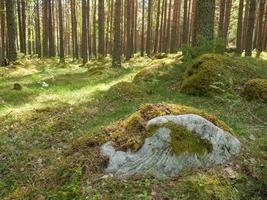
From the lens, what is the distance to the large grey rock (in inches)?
225

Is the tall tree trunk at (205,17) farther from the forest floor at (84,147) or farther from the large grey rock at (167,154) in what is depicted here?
the large grey rock at (167,154)

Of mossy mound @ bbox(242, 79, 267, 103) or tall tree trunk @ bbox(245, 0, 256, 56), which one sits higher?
tall tree trunk @ bbox(245, 0, 256, 56)

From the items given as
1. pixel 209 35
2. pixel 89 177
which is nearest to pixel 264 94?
pixel 209 35

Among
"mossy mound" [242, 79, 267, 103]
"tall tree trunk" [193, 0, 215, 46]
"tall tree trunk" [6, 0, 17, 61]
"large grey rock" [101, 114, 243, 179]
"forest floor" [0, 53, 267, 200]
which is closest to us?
"forest floor" [0, 53, 267, 200]

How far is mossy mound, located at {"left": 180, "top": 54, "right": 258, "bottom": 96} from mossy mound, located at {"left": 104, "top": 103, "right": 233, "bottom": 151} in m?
3.81

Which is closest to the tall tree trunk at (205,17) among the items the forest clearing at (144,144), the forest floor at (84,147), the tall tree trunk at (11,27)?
the forest floor at (84,147)

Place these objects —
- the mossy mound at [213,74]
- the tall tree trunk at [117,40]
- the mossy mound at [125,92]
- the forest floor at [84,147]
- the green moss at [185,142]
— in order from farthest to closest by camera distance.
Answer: the tall tree trunk at [117,40], the mossy mound at [125,92], the mossy mound at [213,74], the green moss at [185,142], the forest floor at [84,147]

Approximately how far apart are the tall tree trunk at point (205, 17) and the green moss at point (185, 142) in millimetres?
8137

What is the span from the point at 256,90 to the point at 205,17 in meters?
4.57

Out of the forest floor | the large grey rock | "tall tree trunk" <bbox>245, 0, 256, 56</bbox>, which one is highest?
"tall tree trunk" <bbox>245, 0, 256, 56</bbox>

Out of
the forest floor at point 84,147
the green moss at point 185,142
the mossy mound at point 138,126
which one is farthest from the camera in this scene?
the mossy mound at point 138,126

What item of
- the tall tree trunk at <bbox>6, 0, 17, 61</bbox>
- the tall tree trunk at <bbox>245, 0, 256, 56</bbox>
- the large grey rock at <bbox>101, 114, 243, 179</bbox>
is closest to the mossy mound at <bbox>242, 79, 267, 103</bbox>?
the large grey rock at <bbox>101, 114, 243, 179</bbox>

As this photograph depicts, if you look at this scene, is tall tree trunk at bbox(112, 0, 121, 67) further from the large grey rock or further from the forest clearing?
the large grey rock

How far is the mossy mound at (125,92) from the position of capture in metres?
11.3
